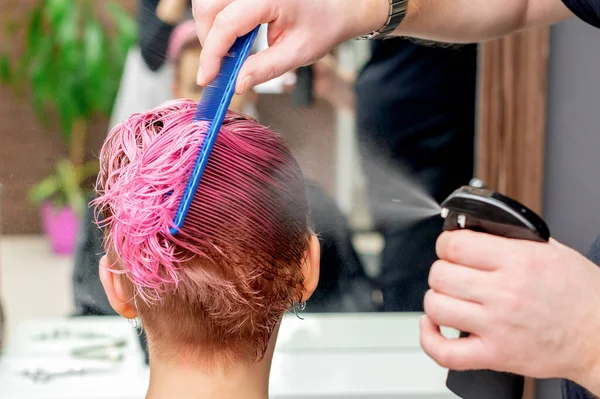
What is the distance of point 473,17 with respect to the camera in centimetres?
108

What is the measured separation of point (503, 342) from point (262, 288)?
0.32 metres

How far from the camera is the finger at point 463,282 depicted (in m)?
0.64

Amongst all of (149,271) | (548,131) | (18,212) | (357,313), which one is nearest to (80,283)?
(18,212)

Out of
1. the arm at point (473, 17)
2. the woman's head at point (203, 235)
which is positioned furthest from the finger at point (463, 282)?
the arm at point (473, 17)

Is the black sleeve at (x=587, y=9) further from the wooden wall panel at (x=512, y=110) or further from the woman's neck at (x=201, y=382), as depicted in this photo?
the woman's neck at (x=201, y=382)

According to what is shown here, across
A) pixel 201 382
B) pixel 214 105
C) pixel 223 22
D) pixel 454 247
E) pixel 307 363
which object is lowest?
pixel 307 363

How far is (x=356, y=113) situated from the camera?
1550 mm

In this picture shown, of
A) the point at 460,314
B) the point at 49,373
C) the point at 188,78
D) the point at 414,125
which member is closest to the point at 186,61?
the point at 188,78

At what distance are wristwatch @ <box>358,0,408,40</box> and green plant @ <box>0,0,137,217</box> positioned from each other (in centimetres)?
59

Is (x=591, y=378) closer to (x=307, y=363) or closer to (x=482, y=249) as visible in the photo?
(x=482, y=249)

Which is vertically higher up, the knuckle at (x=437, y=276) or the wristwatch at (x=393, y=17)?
the wristwatch at (x=393, y=17)

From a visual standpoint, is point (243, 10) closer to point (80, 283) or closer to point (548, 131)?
point (80, 283)

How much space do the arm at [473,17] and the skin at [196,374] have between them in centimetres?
41

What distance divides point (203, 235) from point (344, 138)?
716mm
